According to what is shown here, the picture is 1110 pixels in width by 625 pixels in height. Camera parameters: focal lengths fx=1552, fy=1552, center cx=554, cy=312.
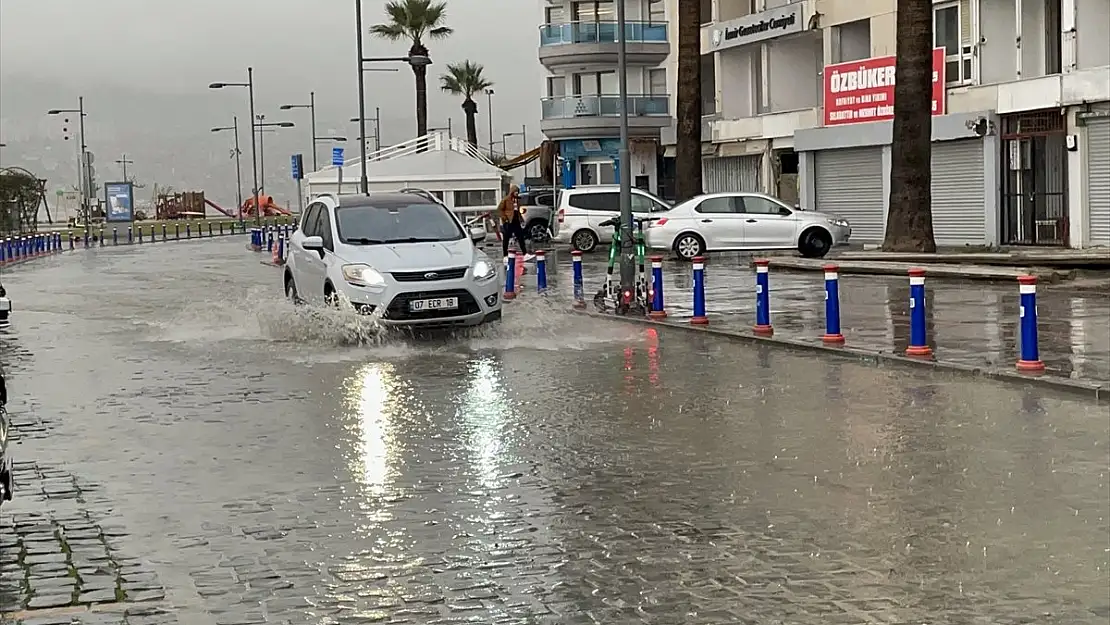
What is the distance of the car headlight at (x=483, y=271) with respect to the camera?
57.0 feet

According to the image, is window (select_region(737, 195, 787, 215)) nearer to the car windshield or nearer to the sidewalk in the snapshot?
the sidewalk

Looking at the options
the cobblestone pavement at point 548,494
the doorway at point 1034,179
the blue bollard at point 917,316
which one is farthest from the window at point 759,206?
the blue bollard at point 917,316

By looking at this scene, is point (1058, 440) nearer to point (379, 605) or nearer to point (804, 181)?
point (379, 605)

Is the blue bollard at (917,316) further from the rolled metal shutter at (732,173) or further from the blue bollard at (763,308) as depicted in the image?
the rolled metal shutter at (732,173)

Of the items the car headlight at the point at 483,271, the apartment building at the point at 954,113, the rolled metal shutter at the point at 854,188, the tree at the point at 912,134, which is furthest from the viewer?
the rolled metal shutter at the point at 854,188

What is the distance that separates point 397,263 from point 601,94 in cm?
4646

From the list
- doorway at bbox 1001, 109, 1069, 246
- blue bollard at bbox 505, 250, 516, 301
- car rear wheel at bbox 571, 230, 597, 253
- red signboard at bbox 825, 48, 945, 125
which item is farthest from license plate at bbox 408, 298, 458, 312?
car rear wheel at bbox 571, 230, 597, 253

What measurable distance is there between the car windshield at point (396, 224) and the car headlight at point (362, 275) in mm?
791

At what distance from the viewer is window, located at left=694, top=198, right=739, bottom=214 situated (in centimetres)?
3553

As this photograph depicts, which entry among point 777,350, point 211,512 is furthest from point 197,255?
point 211,512

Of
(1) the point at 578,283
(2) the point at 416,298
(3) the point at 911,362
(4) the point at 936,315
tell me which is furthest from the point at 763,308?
(1) the point at 578,283

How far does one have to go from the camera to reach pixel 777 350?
16.2 meters

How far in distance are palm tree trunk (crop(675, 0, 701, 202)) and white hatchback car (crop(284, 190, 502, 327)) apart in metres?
20.9

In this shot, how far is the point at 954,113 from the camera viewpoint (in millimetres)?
37188
